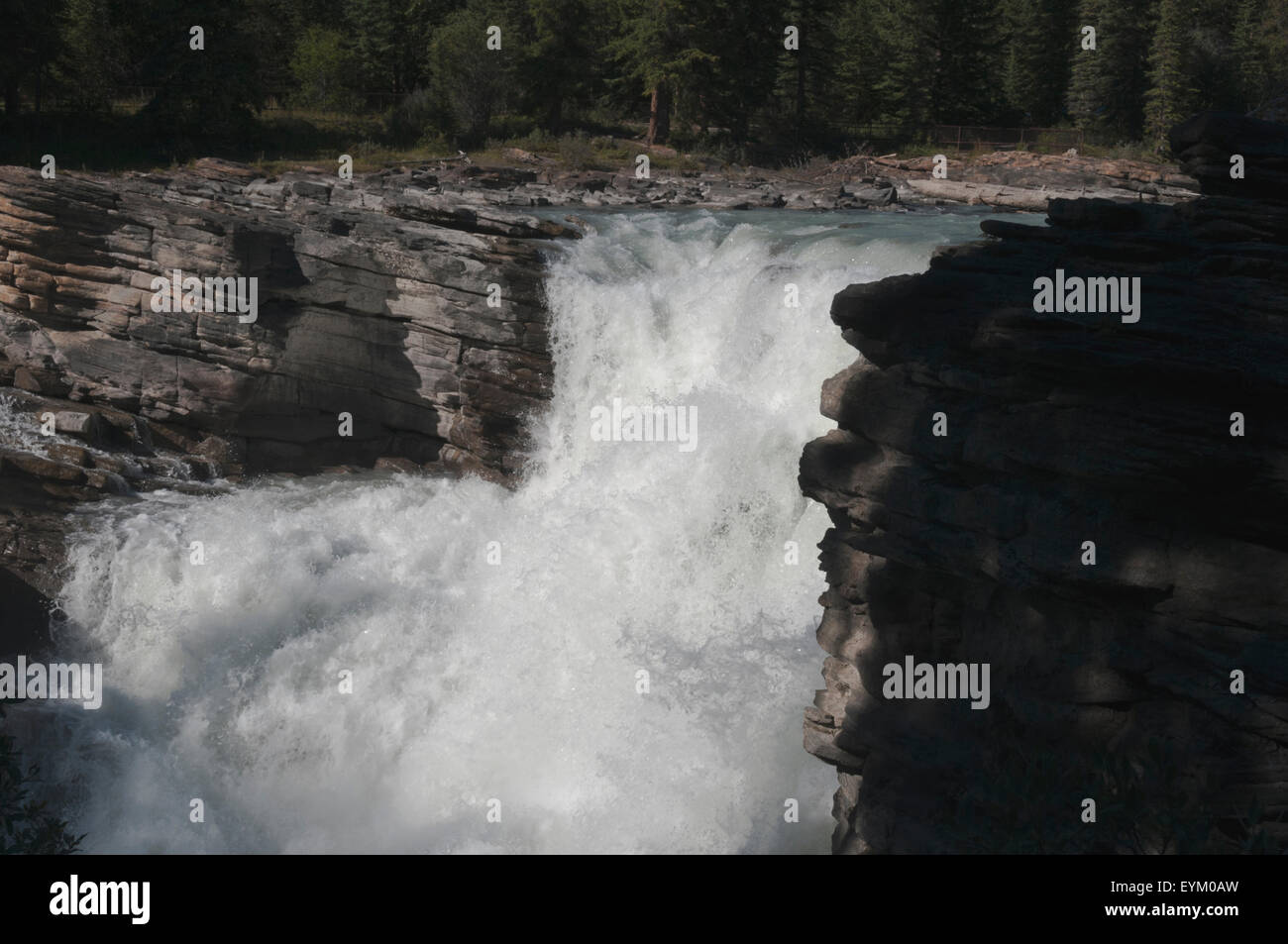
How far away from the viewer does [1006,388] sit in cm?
1024

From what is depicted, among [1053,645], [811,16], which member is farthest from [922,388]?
[811,16]

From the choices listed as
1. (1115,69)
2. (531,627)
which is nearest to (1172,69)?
(1115,69)

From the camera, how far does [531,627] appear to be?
16219mm

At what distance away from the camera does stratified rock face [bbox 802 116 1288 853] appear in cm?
876

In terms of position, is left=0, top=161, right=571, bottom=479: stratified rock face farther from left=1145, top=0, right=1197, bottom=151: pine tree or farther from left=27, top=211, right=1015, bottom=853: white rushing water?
left=1145, top=0, right=1197, bottom=151: pine tree

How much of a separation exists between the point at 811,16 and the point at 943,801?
4693cm

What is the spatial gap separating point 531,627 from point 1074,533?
8.59 meters

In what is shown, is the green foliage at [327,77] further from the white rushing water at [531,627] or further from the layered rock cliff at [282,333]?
the white rushing water at [531,627]

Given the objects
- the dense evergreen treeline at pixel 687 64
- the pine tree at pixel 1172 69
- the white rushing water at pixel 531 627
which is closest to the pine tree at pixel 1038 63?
the dense evergreen treeline at pixel 687 64

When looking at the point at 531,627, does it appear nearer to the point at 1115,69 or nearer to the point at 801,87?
the point at 801,87

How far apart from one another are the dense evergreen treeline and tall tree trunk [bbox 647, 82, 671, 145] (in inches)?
3.1

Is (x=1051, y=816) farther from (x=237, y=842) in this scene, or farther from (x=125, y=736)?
(x=125, y=736)

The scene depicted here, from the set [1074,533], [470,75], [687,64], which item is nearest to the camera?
[1074,533]

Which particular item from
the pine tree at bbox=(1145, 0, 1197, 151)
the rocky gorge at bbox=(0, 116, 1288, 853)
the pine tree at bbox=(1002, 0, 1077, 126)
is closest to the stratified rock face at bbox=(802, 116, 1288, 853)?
the rocky gorge at bbox=(0, 116, 1288, 853)
